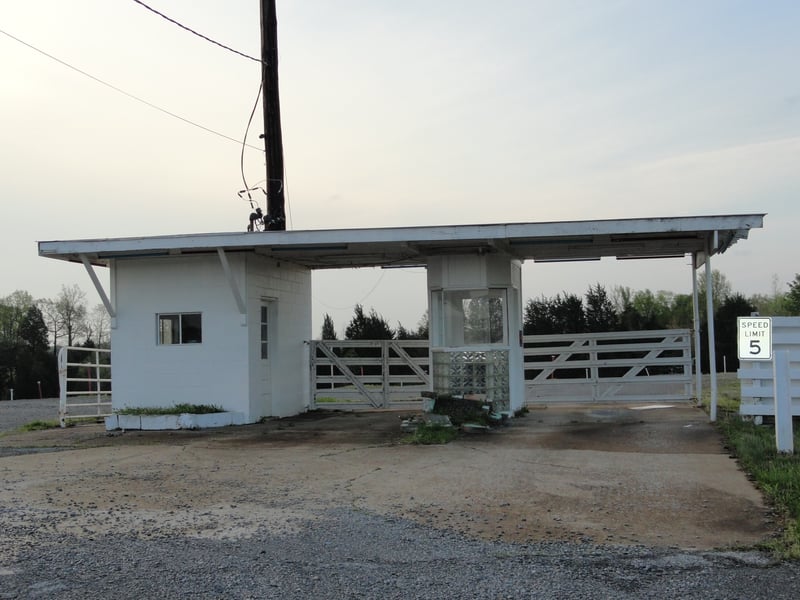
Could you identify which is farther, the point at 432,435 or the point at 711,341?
the point at 711,341

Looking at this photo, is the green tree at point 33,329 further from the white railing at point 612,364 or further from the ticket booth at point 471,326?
the ticket booth at point 471,326

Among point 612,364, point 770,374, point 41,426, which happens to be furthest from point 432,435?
point 41,426

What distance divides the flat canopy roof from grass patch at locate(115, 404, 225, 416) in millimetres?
2851

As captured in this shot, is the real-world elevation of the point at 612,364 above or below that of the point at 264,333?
below

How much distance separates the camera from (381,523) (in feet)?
23.3

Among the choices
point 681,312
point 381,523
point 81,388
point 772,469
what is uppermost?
point 681,312

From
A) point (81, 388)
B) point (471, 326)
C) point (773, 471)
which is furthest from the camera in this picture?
point (81, 388)

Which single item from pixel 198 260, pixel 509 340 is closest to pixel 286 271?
pixel 198 260

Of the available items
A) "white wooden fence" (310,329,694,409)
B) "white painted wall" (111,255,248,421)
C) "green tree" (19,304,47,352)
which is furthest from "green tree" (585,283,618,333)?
"green tree" (19,304,47,352)

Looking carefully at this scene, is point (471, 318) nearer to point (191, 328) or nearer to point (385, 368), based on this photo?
point (385, 368)

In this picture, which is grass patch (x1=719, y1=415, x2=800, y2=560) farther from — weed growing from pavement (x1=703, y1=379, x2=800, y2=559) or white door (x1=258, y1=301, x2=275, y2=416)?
white door (x1=258, y1=301, x2=275, y2=416)

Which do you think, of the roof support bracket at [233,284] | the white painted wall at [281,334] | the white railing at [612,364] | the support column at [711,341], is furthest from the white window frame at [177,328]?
the support column at [711,341]

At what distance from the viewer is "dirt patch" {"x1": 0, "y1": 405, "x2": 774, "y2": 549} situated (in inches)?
276

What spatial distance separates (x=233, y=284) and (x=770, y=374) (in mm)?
8921
